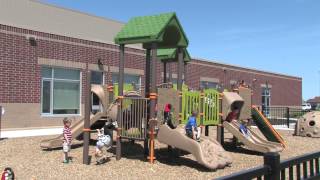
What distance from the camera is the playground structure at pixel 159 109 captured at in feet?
34.9

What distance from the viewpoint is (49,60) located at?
20.3 meters

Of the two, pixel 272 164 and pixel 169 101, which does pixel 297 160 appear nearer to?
pixel 272 164

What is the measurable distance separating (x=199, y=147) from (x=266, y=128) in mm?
5492

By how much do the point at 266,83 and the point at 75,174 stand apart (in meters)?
34.2

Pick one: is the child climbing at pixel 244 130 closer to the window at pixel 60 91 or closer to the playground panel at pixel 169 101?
the playground panel at pixel 169 101

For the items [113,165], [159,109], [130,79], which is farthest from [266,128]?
[130,79]

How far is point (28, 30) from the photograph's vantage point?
19.5m

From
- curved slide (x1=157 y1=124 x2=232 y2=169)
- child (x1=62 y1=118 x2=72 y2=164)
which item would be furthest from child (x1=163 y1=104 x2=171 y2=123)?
child (x1=62 y1=118 x2=72 y2=164)

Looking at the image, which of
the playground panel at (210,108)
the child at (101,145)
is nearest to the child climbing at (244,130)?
the playground panel at (210,108)

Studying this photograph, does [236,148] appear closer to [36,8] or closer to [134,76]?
[134,76]

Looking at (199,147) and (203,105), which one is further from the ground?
(203,105)

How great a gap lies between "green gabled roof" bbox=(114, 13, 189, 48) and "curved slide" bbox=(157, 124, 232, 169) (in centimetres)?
230

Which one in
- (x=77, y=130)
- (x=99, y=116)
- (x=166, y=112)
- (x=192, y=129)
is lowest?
(x=77, y=130)

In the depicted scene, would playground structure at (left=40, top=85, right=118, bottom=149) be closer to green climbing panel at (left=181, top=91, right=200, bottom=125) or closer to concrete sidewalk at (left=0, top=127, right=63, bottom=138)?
green climbing panel at (left=181, top=91, right=200, bottom=125)
